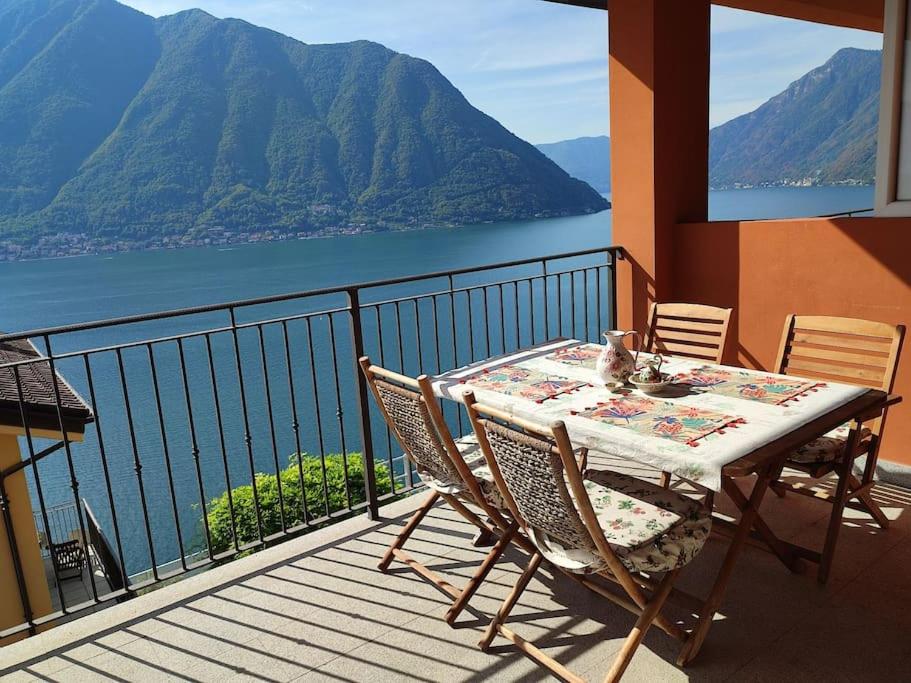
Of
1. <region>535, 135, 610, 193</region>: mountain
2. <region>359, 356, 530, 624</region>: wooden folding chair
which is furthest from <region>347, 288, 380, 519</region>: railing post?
<region>535, 135, 610, 193</region>: mountain

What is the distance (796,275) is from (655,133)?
47.5 inches

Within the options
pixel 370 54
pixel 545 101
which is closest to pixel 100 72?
pixel 370 54

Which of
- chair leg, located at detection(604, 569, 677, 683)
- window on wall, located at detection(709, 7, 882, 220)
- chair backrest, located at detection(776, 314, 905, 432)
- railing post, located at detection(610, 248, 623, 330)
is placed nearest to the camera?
chair leg, located at detection(604, 569, 677, 683)

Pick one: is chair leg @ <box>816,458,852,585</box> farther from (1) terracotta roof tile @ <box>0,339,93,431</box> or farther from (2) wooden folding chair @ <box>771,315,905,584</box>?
(1) terracotta roof tile @ <box>0,339,93,431</box>

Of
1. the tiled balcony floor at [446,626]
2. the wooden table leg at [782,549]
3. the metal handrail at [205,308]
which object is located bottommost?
the tiled balcony floor at [446,626]

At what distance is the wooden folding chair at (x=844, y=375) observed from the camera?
2.51 metres

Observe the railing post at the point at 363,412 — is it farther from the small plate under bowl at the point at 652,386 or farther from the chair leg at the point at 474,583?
the small plate under bowl at the point at 652,386

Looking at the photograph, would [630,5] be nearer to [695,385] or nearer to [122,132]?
[695,385]

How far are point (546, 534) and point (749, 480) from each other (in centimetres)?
179

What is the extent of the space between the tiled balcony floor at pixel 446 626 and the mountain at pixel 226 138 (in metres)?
44.1

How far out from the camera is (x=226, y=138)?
5181 centimetres

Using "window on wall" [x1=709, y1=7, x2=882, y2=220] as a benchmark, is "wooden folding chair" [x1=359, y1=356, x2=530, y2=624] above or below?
below

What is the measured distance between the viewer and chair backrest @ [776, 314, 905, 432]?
8.77ft

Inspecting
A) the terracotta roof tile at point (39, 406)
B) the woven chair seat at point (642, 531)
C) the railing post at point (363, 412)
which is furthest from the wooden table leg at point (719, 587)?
the terracotta roof tile at point (39, 406)
